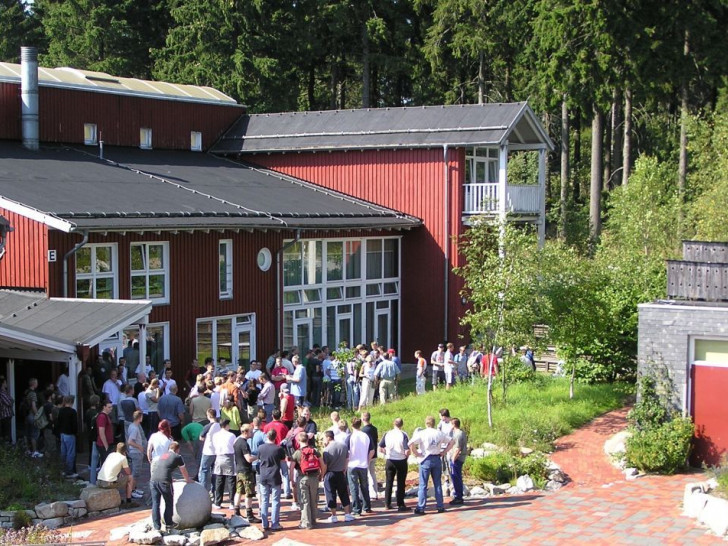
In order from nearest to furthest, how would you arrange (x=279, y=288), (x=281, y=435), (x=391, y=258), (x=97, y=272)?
(x=281, y=435), (x=97, y=272), (x=279, y=288), (x=391, y=258)

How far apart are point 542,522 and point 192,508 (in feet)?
16.5

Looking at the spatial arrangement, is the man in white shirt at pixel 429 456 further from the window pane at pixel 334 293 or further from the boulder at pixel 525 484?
the window pane at pixel 334 293

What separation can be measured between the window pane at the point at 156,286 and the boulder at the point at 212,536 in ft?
34.1

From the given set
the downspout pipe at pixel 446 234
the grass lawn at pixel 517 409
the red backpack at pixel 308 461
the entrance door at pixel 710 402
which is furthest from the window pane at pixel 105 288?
the entrance door at pixel 710 402

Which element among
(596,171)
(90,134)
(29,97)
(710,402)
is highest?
(29,97)

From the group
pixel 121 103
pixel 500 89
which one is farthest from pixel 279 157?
pixel 500 89

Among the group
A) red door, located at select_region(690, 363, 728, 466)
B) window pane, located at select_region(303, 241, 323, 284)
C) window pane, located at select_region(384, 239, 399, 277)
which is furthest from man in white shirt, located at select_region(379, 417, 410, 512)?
window pane, located at select_region(384, 239, 399, 277)

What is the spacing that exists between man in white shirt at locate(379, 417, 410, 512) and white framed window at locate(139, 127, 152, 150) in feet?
63.8

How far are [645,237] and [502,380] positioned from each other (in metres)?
10.7

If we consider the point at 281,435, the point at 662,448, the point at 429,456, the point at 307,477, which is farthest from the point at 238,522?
the point at 662,448

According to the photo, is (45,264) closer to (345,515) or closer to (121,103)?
(345,515)

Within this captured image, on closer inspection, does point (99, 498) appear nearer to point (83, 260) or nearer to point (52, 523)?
point (52, 523)

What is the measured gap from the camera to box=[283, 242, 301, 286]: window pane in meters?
27.5

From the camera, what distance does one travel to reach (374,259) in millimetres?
30672
